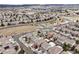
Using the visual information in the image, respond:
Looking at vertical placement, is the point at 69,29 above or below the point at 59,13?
below

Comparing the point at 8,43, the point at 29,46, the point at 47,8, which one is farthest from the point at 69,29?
the point at 8,43

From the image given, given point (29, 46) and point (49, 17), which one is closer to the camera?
point (29, 46)

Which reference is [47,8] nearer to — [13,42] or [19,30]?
[19,30]

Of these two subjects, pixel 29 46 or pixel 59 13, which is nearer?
pixel 29 46
